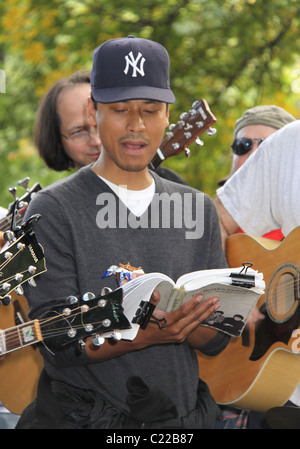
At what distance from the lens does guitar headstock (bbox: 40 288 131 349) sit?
2.29 meters

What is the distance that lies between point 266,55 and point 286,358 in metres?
3.96

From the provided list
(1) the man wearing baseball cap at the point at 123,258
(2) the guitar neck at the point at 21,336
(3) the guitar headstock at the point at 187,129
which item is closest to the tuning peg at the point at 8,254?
(1) the man wearing baseball cap at the point at 123,258

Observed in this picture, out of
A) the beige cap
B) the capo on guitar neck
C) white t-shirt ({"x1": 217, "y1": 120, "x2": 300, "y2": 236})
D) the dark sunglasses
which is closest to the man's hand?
the capo on guitar neck

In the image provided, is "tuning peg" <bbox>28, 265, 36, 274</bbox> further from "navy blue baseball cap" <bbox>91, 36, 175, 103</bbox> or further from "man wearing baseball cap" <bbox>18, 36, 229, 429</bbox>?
"navy blue baseball cap" <bbox>91, 36, 175, 103</bbox>

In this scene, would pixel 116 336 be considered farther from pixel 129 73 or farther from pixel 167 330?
Answer: pixel 129 73

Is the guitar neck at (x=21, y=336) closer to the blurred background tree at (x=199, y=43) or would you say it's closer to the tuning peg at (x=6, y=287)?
the tuning peg at (x=6, y=287)

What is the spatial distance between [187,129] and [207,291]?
1.16 metres

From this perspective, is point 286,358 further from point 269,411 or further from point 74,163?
point 74,163

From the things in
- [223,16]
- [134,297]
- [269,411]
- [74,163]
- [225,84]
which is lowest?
[269,411]

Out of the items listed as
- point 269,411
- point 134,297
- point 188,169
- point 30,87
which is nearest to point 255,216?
point 269,411

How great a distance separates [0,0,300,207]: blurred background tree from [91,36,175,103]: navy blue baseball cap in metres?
3.55

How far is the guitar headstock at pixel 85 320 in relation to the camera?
90.2 inches

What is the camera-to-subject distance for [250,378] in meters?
3.12

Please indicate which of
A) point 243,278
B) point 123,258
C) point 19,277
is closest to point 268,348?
point 243,278
